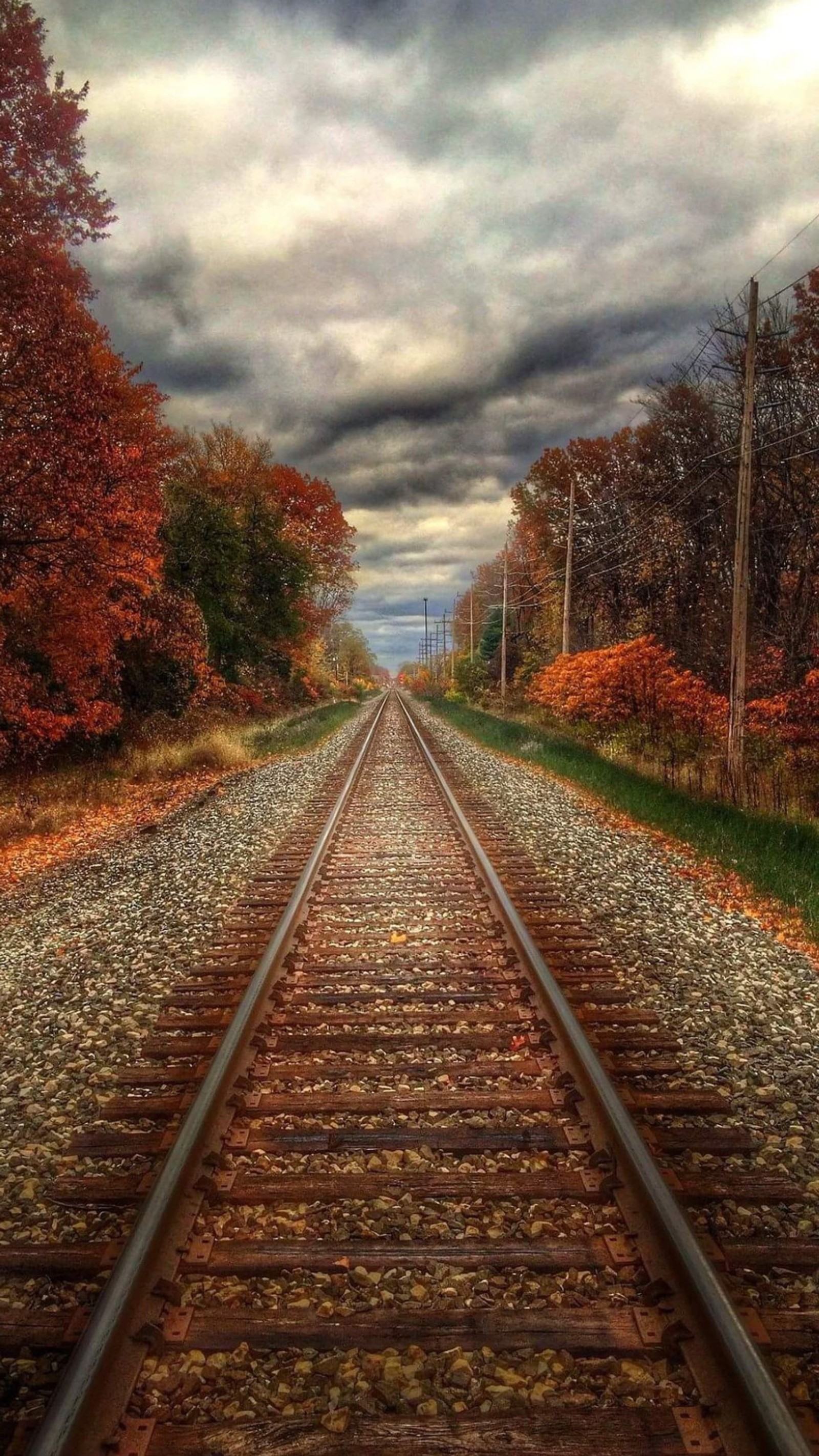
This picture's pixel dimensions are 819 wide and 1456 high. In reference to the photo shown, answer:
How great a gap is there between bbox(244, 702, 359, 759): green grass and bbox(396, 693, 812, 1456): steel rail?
51.7 ft

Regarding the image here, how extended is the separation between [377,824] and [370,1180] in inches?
288

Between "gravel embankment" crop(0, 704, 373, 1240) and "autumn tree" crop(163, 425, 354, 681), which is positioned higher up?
"autumn tree" crop(163, 425, 354, 681)

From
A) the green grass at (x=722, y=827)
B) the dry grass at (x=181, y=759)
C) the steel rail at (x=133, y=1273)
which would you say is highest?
the dry grass at (x=181, y=759)

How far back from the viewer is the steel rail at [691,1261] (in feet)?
6.42

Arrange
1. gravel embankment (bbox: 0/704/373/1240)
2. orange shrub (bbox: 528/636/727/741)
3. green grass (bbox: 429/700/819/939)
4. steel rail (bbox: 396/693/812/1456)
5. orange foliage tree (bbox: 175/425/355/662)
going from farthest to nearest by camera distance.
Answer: orange foliage tree (bbox: 175/425/355/662)
orange shrub (bbox: 528/636/727/741)
green grass (bbox: 429/700/819/939)
gravel embankment (bbox: 0/704/373/1240)
steel rail (bbox: 396/693/812/1456)

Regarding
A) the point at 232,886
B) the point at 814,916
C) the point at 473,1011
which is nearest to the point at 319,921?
the point at 232,886

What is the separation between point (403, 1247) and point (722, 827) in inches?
329

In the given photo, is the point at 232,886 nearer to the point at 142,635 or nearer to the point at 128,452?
the point at 128,452

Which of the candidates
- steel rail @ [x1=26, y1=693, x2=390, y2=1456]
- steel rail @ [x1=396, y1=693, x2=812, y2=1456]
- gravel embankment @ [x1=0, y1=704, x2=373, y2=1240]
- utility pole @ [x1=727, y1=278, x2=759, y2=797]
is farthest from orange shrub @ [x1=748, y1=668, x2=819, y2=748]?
steel rail @ [x1=26, y1=693, x2=390, y2=1456]

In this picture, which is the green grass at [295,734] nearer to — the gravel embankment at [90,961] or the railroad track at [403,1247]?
the gravel embankment at [90,961]

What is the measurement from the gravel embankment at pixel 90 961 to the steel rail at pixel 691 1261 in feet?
7.40

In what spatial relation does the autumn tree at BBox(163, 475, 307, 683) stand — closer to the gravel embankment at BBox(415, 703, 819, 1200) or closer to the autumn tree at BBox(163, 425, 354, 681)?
the autumn tree at BBox(163, 425, 354, 681)

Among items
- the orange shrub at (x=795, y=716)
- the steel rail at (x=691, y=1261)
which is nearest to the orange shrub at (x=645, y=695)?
the orange shrub at (x=795, y=716)

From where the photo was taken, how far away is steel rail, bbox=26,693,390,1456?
1983 millimetres
